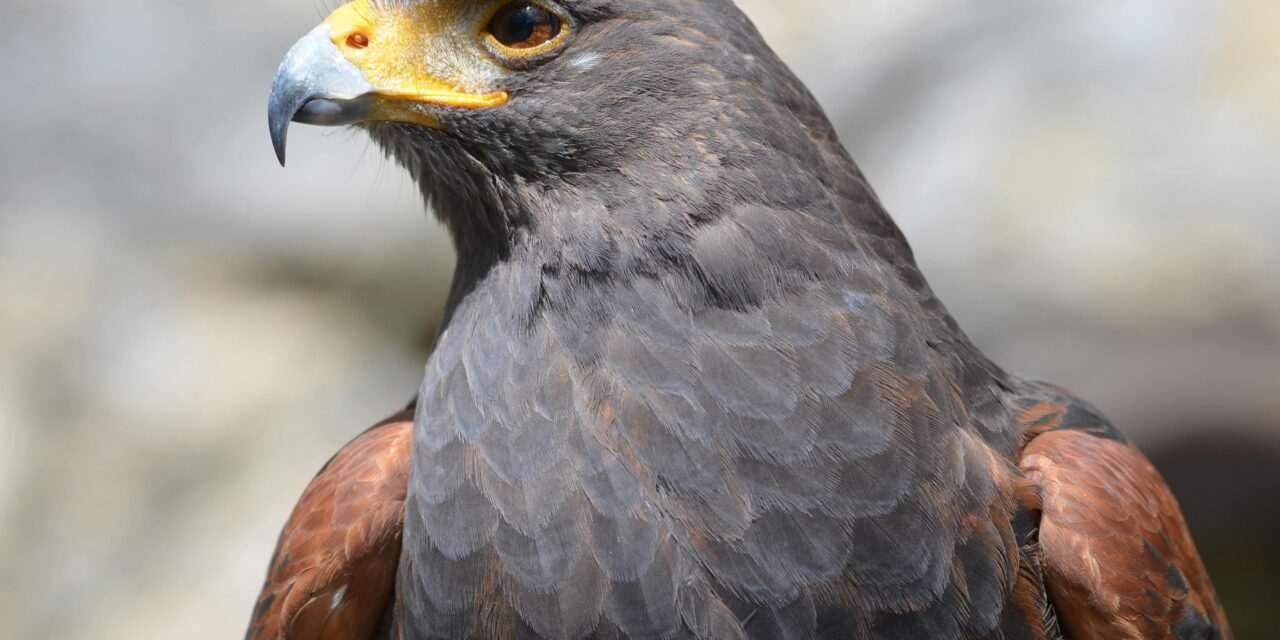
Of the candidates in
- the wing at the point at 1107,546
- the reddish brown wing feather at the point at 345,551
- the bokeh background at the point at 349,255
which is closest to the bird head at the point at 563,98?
the reddish brown wing feather at the point at 345,551

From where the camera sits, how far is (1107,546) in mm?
2678

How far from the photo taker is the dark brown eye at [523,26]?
9.00 ft

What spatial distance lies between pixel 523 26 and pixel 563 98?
0.63 feet

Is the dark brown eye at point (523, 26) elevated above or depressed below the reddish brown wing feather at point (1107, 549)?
above

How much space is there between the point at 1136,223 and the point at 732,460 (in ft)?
15.4

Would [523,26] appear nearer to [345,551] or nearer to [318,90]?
[318,90]

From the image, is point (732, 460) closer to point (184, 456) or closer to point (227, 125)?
point (184, 456)

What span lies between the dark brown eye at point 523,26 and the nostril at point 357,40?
28cm

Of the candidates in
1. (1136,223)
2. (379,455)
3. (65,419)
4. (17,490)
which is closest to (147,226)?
(65,419)

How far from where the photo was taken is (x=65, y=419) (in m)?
6.84

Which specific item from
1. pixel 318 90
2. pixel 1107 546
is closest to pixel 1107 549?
pixel 1107 546

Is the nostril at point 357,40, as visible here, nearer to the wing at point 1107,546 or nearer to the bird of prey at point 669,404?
the bird of prey at point 669,404

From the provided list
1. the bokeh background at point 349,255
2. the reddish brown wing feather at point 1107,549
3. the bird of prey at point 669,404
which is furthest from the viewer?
the bokeh background at point 349,255

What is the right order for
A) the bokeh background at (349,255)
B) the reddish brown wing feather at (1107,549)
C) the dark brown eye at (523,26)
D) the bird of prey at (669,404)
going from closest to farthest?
1. the bird of prey at (669,404)
2. the reddish brown wing feather at (1107,549)
3. the dark brown eye at (523,26)
4. the bokeh background at (349,255)
